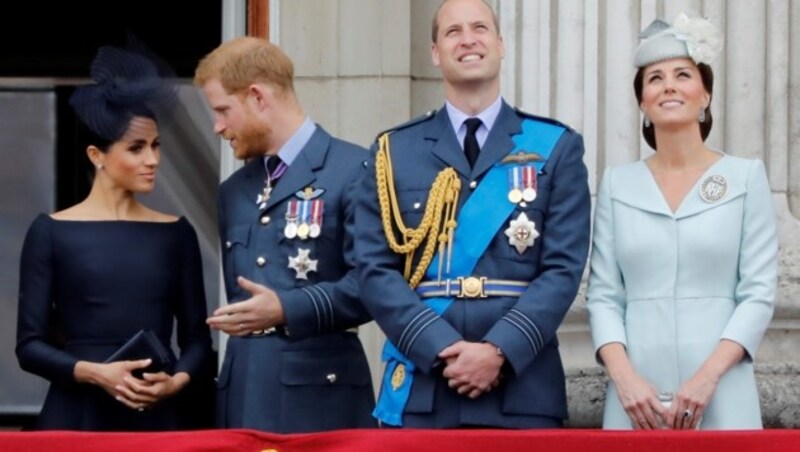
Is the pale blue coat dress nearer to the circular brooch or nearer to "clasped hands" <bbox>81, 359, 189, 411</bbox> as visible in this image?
the circular brooch

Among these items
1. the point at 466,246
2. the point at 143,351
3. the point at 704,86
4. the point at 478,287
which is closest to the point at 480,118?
the point at 466,246

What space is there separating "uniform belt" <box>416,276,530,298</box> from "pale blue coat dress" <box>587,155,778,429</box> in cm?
24

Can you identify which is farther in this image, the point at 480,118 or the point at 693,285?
the point at 480,118

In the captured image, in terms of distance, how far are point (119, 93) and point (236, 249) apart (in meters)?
0.63

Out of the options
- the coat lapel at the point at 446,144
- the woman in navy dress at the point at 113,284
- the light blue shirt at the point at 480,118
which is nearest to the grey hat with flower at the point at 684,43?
the light blue shirt at the point at 480,118

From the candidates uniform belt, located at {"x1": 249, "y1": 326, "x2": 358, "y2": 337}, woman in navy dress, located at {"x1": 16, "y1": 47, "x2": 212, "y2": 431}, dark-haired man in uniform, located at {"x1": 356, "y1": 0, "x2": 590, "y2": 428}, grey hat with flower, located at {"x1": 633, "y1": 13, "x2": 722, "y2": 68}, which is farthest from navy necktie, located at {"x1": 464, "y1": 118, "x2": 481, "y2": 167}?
woman in navy dress, located at {"x1": 16, "y1": 47, "x2": 212, "y2": 431}

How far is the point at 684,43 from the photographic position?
637cm

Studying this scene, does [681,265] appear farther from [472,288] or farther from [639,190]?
[472,288]

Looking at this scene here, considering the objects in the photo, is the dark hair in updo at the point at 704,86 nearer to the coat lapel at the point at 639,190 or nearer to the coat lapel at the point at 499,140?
the coat lapel at the point at 639,190

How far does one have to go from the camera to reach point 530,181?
20.4ft

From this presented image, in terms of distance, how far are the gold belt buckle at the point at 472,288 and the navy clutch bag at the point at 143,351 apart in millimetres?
1015

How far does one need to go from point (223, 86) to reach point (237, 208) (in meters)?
0.34

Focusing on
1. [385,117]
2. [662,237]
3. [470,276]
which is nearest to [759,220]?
[662,237]

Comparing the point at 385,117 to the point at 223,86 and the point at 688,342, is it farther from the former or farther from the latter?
the point at 688,342
